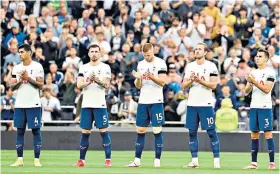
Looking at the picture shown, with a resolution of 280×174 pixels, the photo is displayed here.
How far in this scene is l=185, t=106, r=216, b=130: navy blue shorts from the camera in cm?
2153

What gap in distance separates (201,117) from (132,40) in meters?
12.2

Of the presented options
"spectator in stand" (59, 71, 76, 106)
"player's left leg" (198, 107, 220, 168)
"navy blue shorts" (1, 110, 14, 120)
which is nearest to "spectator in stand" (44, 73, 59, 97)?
"spectator in stand" (59, 71, 76, 106)

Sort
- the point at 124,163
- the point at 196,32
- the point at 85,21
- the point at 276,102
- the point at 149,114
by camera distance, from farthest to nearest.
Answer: the point at 85,21 → the point at 196,32 → the point at 276,102 → the point at 124,163 → the point at 149,114

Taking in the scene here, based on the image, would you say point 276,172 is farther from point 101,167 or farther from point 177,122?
point 177,122

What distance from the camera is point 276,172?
2053 cm

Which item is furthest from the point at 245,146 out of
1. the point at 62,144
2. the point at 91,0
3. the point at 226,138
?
the point at 91,0

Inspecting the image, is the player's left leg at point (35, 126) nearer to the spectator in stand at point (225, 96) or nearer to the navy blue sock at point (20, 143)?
the navy blue sock at point (20, 143)

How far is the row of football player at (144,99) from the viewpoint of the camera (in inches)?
845

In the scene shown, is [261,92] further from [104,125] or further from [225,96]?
[225,96]

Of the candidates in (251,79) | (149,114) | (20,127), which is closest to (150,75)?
(149,114)

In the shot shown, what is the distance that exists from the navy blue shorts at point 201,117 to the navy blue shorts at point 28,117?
3.38 m

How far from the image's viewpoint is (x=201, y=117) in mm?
21594

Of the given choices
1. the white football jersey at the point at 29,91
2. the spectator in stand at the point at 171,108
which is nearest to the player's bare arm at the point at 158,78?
the white football jersey at the point at 29,91

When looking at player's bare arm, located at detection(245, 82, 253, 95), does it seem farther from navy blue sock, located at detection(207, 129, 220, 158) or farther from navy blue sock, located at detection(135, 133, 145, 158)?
navy blue sock, located at detection(135, 133, 145, 158)
